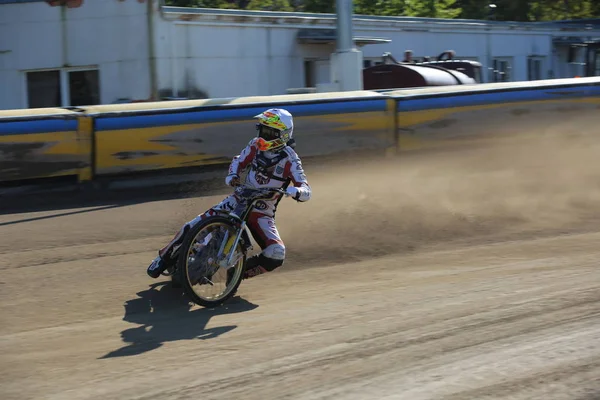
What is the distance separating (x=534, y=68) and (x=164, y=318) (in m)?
31.6

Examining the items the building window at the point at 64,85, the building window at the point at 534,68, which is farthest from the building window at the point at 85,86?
the building window at the point at 534,68

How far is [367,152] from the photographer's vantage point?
13.3 m

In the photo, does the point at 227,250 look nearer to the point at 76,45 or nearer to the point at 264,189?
the point at 264,189

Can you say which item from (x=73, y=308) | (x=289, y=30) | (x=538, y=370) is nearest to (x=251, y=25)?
(x=289, y=30)

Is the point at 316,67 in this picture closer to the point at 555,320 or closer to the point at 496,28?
the point at 496,28

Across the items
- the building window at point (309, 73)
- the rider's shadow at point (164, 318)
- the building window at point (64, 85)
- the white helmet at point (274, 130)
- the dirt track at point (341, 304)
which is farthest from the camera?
the building window at point (309, 73)

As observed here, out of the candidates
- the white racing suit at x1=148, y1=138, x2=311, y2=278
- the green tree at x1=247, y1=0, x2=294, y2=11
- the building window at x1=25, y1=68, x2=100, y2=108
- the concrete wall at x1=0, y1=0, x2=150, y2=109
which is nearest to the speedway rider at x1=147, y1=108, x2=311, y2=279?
the white racing suit at x1=148, y1=138, x2=311, y2=278

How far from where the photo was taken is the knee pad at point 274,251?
7.60 meters

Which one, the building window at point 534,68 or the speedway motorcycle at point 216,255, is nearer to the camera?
the speedway motorcycle at point 216,255

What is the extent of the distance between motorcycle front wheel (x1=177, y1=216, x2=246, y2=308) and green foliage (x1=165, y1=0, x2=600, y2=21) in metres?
34.3

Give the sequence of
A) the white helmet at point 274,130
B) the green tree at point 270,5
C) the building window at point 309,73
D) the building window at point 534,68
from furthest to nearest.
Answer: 1. the green tree at point 270,5
2. the building window at point 534,68
3. the building window at point 309,73
4. the white helmet at point 274,130

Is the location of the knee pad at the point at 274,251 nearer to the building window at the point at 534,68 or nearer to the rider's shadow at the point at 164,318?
the rider's shadow at the point at 164,318

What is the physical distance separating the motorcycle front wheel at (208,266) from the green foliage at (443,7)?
34300 mm

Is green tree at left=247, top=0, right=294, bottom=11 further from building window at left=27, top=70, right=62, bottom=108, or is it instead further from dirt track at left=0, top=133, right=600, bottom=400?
dirt track at left=0, top=133, right=600, bottom=400
